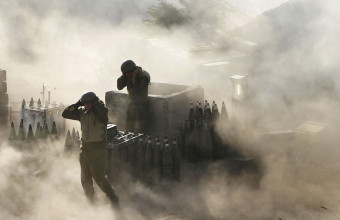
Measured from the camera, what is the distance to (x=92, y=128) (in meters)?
6.03

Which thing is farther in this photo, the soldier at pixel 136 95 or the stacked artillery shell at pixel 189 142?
the stacked artillery shell at pixel 189 142

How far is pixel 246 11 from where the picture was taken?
26.5 metres

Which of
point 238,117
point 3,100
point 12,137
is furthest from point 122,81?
point 3,100

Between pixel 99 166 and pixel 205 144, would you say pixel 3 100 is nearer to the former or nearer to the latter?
pixel 205 144

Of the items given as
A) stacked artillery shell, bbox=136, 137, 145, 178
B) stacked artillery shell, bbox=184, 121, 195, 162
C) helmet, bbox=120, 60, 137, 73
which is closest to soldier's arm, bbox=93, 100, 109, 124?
stacked artillery shell, bbox=136, 137, 145, 178

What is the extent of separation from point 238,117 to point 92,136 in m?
4.65

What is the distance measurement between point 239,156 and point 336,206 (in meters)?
2.54

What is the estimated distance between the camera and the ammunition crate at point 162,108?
27.6 ft

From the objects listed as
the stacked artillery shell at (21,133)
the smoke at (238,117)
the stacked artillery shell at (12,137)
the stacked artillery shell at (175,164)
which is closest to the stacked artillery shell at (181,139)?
the smoke at (238,117)

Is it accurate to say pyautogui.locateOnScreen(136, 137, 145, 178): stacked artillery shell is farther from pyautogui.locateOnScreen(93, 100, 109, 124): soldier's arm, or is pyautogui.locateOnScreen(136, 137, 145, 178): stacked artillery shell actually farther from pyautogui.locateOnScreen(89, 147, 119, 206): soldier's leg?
pyautogui.locateOnScreen(93, 100, 109, 124): soldier's arm

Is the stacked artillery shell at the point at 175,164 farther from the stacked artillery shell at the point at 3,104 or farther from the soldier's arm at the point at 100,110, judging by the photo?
the stacked artillery shell at the point at 3,104

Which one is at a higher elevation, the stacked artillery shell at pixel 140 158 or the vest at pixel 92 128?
the vest at pixel 92 128

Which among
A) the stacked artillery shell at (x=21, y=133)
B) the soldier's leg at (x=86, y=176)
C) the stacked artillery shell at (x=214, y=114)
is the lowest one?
the soldier's leg at (x=86, y=176)

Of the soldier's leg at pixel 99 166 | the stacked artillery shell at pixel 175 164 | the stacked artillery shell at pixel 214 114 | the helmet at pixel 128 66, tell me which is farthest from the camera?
the stacked artillery shell at pixel 214 114
